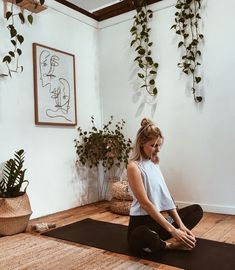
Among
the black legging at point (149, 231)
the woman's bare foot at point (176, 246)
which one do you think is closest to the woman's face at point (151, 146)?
the black legging at point (149, 231)

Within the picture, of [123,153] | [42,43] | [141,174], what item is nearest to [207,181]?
[123,153]

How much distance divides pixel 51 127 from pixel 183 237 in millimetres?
A: 1895

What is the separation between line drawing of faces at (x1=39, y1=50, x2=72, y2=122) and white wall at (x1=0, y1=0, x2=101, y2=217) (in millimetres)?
137

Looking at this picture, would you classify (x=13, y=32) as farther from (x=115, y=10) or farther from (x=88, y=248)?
(x=88, y=248)

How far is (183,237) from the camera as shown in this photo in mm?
1730

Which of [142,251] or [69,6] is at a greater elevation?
[69,6]

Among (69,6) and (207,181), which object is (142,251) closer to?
(207,181)

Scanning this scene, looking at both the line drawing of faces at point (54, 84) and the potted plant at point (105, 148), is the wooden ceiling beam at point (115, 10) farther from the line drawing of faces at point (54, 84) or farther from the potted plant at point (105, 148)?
the potted plant at point (105, 148)

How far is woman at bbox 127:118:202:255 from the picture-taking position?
5.67 feet

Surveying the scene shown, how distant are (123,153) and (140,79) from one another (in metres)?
0.92

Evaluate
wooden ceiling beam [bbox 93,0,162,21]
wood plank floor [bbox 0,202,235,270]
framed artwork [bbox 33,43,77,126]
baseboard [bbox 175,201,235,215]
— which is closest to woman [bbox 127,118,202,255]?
wood plank floor [bbox 0,202,235,270]

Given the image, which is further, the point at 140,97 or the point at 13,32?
the point at 140,97

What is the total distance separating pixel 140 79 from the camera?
3.35 metres

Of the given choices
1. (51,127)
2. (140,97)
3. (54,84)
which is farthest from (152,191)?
(54,84)
